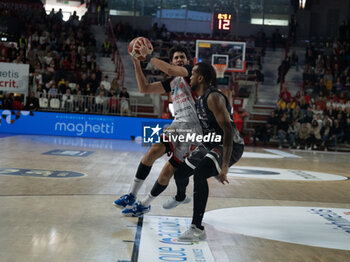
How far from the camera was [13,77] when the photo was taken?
17.0 meters

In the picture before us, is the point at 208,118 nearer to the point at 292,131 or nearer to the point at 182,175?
the point at 182,175

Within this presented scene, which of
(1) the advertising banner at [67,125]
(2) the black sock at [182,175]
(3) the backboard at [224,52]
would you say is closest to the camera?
(2) the black sock at [182,175]

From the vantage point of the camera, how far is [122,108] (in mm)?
17781

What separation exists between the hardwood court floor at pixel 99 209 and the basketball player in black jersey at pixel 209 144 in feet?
0.95

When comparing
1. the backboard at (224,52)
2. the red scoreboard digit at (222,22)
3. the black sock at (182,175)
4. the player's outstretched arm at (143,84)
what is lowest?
the black sock at (182,175)

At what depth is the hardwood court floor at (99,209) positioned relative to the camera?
3.63 metres

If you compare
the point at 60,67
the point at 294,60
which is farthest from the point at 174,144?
the point at 294,60

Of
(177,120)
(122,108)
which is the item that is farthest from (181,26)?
(177,120)

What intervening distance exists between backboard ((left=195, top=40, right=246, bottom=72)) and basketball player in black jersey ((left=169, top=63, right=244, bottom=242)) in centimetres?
1443

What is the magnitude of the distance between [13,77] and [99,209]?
13.4m

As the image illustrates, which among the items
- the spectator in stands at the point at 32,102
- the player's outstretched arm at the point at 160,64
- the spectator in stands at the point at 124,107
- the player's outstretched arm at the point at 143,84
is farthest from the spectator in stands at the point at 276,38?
the player's outstretched arm at the point at 160,64

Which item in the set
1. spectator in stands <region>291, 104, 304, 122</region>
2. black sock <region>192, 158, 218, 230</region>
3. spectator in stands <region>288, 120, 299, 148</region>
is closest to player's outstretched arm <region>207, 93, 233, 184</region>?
black sock <region>192, 158, 218, 230</region>

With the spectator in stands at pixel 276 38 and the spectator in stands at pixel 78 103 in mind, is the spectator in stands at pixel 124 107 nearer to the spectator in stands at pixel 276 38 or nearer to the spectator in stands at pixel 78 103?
the spectator in stands at pixel 78 103

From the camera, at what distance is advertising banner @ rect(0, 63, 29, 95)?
17.0 m
